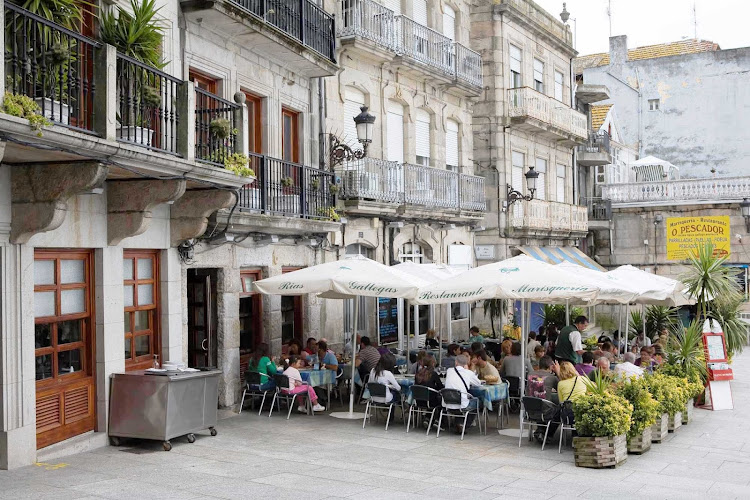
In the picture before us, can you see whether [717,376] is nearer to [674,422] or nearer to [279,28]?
[674,422]

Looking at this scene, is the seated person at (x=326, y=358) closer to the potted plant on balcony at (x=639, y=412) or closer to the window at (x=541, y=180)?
the potted plant on balcony at (x=639, y=412)

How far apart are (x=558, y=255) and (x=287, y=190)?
14981 mm

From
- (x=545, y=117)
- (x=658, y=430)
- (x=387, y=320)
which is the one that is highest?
(x=545, y=117)

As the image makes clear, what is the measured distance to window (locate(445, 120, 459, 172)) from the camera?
23828 mm

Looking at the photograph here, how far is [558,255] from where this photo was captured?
1144 inches

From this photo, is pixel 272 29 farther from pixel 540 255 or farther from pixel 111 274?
pixel 540 255

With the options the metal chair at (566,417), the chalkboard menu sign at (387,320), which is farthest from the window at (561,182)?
the metal chair at (566,417)

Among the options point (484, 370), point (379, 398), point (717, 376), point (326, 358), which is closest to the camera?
point (379, 398)

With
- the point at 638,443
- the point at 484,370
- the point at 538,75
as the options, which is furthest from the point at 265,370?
the point at 538,75

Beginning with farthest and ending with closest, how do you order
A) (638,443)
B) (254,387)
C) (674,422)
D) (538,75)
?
(538,75)
(254,387)
(674,422)
(638,443)

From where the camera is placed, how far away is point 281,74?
16.8 metres

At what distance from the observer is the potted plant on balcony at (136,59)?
415 inches

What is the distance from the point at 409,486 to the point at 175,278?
5348 millimetres

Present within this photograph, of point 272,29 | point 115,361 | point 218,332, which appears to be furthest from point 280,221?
point 115,361
